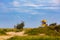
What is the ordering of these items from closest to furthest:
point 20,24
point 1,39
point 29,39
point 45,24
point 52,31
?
point 29,39 < point 1,39 < point 52,31 < point 45,24 < point 20,24

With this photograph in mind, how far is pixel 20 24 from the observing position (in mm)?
45312

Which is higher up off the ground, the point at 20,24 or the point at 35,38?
the point at 20,24

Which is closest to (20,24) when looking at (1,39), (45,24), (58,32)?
(45,24)

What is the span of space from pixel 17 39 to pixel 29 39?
1.24m

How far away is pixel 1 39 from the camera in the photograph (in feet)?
88.9

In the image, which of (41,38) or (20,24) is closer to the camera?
(41,38)

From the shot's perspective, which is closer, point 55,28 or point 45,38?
point 45,38

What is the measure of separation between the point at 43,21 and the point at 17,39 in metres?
11.6

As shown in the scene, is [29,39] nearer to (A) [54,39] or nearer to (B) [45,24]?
(A) [54,39]

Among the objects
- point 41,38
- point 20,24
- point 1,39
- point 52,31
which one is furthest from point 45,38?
point 20,24

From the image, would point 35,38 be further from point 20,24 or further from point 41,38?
point 20,24

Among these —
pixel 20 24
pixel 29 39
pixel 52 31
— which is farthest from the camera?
pixel 20 24

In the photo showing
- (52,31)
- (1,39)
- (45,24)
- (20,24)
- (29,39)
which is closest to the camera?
(29,39)

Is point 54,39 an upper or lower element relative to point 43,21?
lower
